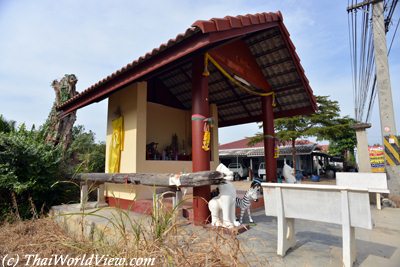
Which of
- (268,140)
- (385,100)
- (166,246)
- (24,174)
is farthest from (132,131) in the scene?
(385,100)

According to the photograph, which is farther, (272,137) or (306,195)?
(272,137)

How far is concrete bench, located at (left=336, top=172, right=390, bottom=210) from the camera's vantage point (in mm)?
5797

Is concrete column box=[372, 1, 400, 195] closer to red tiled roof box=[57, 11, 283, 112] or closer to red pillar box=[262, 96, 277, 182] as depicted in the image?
red pillar box=[262, 96, 277, 182]

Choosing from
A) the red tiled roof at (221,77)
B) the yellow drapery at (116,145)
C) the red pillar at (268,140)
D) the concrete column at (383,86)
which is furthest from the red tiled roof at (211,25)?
the concrete column at (383,86)

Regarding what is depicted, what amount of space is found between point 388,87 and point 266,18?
5114 mm

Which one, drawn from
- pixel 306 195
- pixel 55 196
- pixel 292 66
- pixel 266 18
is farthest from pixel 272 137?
pixel 55 196

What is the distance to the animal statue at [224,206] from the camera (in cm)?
361

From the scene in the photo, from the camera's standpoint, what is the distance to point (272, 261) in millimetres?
2633

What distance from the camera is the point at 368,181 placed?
19.8 ft

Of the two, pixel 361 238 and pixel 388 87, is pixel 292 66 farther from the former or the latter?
pixel 361 238

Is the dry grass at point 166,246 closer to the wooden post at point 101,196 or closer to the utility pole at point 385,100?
the wooden post at point 101,196

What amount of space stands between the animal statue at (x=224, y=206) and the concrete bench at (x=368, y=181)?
142 inches

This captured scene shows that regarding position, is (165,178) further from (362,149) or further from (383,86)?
(383,86)

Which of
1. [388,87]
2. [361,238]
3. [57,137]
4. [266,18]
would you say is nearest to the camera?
[361,238]
